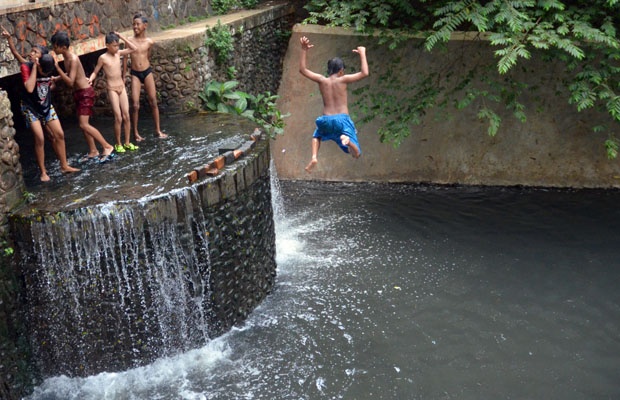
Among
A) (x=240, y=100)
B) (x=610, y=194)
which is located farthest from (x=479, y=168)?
(x=240, y=100)

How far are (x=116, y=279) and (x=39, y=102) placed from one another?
233 cm

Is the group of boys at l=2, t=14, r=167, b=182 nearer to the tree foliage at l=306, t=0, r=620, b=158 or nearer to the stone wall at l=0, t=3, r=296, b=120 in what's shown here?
the stone wall at l=0, t=3, r=296, b=120

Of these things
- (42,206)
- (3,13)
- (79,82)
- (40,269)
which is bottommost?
(40,269)

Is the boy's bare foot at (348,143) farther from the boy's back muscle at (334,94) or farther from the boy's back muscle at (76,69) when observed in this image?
the boy's back muscle at (76,69)

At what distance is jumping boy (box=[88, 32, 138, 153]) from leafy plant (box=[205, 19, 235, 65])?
241cm

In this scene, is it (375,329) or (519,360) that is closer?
(519,360)

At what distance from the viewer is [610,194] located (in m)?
12.7

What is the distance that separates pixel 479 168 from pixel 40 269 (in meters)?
8.85

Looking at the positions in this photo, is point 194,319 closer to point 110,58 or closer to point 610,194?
point 110,58

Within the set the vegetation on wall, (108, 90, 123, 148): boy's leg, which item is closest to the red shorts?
(108, 90, 123, 148): boy's leg

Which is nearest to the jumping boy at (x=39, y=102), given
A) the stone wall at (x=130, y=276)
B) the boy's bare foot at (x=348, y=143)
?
the stone wall at (x=130, y=276)

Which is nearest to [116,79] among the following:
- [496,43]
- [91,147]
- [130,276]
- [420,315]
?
[91,147]

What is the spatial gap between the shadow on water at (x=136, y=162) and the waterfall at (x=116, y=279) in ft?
0.97

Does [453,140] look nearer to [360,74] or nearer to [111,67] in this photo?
[360,74]
